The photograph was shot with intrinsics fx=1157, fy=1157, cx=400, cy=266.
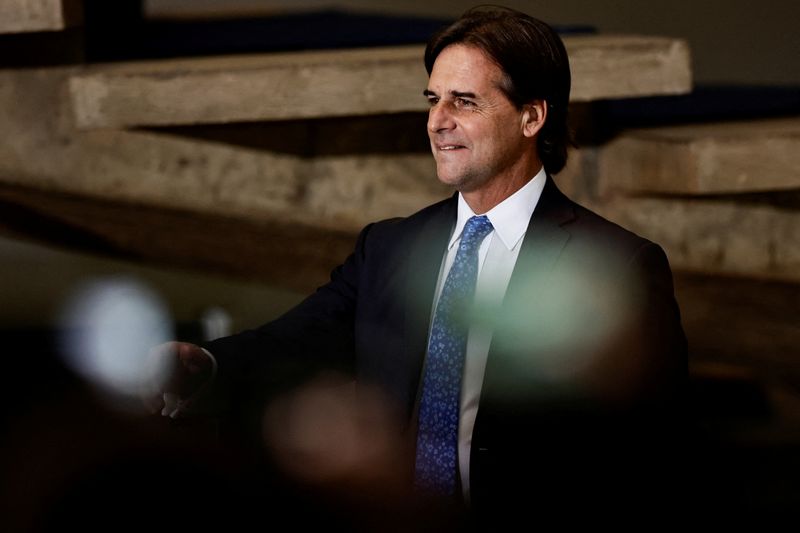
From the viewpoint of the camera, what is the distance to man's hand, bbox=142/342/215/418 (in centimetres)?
166

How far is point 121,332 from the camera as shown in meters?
4.16

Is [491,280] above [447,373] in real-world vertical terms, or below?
above

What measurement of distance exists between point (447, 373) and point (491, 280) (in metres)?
0.16

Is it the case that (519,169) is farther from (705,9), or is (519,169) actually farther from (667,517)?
(705,9)

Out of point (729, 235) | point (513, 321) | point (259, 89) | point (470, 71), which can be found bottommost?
point (729, 235)

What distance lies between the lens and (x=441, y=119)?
5.58 ft

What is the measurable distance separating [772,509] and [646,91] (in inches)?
43.9

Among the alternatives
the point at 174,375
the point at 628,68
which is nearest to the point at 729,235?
the point at 628,68

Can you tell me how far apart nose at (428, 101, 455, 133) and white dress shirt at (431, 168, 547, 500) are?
0.50 feet

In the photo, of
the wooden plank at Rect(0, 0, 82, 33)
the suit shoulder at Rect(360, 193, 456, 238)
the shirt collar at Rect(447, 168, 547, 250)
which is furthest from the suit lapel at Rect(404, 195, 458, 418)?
the wooden plank at Rect(0, 0, 82, 33)

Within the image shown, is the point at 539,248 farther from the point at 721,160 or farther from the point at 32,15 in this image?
the point at 32,15

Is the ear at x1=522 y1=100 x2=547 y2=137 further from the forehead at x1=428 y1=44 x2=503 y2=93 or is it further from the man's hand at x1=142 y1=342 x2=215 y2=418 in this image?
the man's hand at x1=142 y1=342 x2=215 y2=418

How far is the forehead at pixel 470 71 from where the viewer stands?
5.52 ft

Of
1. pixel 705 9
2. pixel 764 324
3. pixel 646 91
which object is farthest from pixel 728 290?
pixel 705 9
